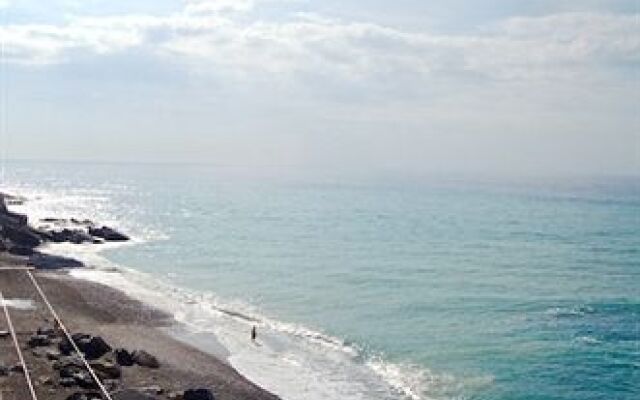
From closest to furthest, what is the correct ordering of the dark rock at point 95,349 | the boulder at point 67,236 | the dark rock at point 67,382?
the dark rock at point 67,382
the dark rock at point 95,349
the boulder at point 67,236

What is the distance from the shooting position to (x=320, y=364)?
42.0m

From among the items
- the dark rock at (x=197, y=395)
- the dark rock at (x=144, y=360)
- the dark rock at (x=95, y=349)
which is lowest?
the dark rock at (x=144, y=360)

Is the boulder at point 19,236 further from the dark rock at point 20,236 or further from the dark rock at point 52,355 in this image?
the dark rock at point 52,355

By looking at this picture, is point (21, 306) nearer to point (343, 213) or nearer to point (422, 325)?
point (422, 325)

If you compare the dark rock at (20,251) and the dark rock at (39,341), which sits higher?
the dark rock at (39,341)

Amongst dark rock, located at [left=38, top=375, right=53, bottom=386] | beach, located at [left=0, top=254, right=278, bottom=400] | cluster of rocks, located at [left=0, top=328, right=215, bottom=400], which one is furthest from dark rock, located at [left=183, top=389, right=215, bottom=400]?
dark rock, located at [left=38, top=375, right=53, bottom=386]

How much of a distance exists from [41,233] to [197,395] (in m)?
61.6

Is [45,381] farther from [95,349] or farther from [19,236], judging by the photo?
[19,236]

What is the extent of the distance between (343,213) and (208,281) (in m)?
78.7

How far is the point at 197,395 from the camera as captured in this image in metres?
32.0

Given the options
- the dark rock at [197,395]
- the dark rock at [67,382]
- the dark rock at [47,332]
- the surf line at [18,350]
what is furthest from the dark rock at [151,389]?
the dark rock at [47,332]

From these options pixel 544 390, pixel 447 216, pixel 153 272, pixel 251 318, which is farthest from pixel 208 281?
pixel 447 216

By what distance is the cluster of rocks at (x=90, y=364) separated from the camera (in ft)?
103

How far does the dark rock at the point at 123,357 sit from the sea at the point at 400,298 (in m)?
5.78
